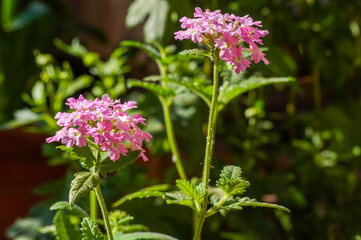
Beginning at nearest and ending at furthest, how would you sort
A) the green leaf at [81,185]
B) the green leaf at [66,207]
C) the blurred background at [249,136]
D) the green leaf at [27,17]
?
the green leaf at [81,185] < the green leaf at [66,207] < the blurred background at [249,136] < the green leaf at [27,17]

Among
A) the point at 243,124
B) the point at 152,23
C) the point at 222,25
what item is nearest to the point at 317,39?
the point at 243,124

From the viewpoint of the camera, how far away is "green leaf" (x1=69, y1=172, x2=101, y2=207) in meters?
0.38

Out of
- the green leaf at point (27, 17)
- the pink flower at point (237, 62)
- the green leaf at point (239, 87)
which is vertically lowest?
the pink flower at point (237, 62)

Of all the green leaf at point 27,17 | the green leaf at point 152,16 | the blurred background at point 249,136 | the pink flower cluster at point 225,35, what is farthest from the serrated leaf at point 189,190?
the green leaf at point 27,17

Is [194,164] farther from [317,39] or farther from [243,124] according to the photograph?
[317,39]

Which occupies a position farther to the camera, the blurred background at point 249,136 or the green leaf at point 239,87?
the blurred background at point 249,136

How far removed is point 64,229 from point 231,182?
0.71 feet

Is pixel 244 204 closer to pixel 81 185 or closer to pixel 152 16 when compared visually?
pixel 81 185

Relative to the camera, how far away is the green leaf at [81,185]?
380mm

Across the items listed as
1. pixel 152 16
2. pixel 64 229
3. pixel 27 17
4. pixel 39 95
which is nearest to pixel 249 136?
pixel 152 16

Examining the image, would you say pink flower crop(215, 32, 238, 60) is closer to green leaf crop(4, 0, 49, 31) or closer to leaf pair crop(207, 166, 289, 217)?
leaf pair crop(207, 166, 289, 217)

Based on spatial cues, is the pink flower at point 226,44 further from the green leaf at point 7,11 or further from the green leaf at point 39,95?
the green leaf at point 7,11

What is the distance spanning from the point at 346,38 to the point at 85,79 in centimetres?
58

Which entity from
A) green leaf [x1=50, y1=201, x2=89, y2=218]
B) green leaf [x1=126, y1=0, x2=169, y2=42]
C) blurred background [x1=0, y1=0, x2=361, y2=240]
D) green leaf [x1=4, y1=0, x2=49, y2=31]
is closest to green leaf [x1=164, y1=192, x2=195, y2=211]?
green leaf [x1=50, y1=201, x2=89, y2=218]
